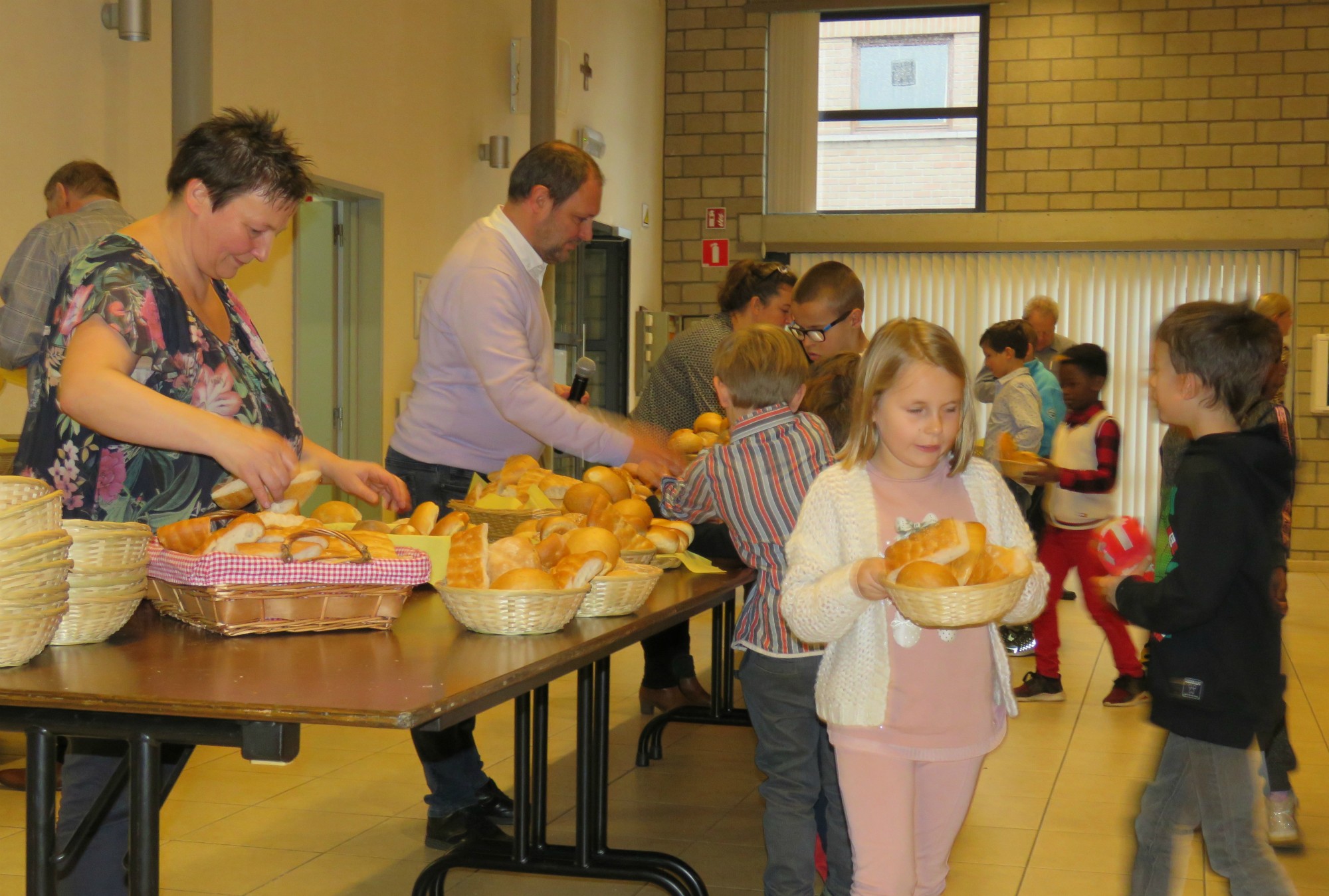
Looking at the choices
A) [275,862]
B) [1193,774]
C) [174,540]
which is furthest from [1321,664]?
[174,540]

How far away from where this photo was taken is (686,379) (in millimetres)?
4219

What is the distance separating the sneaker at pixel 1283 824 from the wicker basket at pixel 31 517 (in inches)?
118

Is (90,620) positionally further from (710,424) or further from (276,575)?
(710,424)

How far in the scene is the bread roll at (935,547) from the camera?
1.92 meters

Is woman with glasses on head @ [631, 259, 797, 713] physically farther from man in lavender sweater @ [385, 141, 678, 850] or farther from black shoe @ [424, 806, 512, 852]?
black shoe @ [424, 806, 512, 852]

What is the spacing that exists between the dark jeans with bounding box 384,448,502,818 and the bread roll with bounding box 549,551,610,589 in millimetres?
1257

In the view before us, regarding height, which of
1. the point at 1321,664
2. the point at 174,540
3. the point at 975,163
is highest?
the point at 975,163

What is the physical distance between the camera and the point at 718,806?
3.73m

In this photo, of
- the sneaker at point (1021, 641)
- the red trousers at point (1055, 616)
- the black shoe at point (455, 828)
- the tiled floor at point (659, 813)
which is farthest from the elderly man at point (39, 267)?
the sneaker at point (1021, 641)

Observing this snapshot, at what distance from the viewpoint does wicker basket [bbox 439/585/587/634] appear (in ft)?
6.19

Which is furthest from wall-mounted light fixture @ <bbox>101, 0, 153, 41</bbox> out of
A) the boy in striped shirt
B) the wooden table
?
the wooden table

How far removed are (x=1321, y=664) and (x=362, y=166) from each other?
481cm

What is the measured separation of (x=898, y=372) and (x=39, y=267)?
8.85 feet

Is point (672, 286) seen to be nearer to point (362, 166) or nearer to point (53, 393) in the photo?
point (362, 166)
